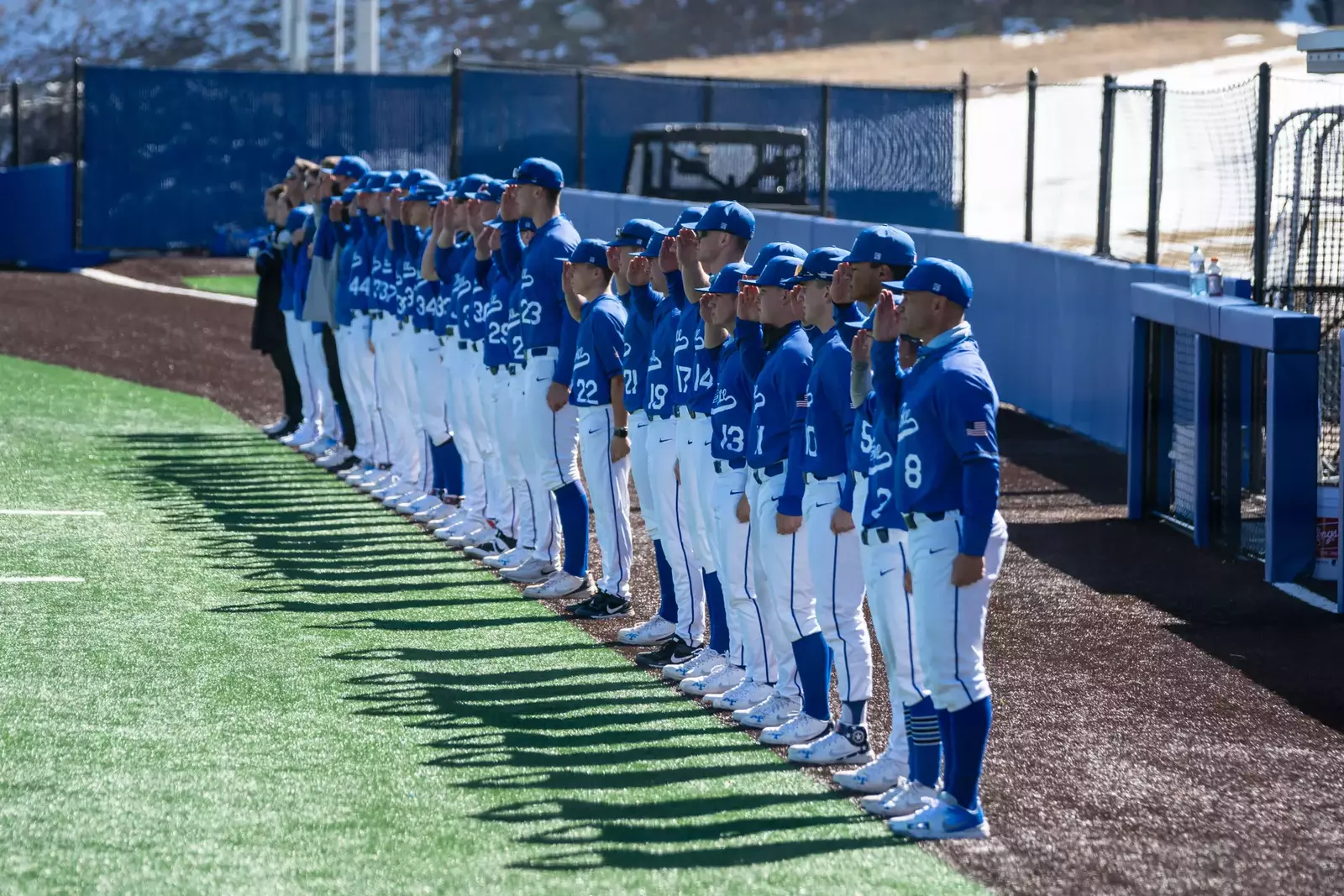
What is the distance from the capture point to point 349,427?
13648 millimetres

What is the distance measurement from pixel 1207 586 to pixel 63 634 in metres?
5.58

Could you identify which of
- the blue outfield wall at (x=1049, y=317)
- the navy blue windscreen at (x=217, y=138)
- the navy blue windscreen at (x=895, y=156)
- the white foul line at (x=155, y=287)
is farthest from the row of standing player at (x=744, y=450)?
the navy blue windscreen at (x=217, y=138)

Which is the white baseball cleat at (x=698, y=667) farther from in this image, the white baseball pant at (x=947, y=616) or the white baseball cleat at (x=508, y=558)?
the white baseball cleat at (x=508, y=558)

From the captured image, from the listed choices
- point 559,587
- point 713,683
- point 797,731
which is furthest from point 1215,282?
point 797,731

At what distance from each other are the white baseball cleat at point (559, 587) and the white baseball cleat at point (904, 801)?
3.55 meters

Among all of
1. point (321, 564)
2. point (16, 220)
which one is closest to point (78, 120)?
point (16, 220)

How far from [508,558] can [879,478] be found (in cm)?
436

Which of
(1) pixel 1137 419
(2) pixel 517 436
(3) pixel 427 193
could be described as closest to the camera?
(2) pixel 517 436

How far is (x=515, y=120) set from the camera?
25188mm

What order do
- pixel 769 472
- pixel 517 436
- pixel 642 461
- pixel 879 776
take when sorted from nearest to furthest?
pixel 879 776 < pixel 769 472 < pixel 642 461 < pixel 517 436

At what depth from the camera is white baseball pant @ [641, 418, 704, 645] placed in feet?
26.5

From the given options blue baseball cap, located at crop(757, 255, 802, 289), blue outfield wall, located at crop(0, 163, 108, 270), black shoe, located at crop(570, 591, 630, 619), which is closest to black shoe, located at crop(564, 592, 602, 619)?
black shoe, located at crop(570, 591, 630, 619)

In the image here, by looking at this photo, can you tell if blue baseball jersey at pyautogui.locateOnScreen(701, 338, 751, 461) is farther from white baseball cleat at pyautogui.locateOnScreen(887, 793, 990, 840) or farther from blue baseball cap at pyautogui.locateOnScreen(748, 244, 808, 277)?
white baseball cleat at pyautogui.locateOnScreen(887, 793, 990, 840)

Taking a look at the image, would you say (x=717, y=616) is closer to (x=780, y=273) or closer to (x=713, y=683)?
(x=713, y=683)
